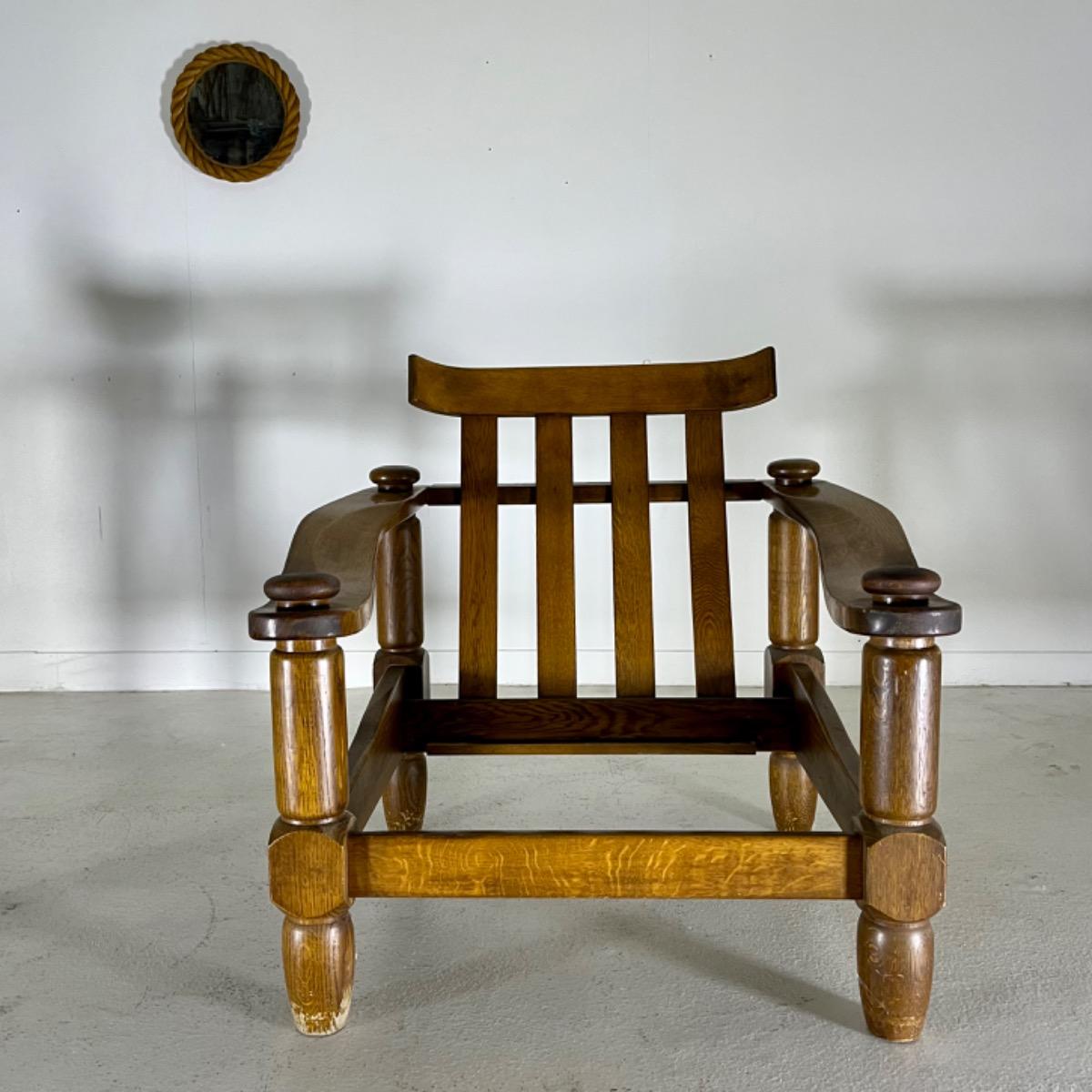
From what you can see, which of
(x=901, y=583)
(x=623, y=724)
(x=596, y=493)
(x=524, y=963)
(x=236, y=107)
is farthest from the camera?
(x=236, y=107)

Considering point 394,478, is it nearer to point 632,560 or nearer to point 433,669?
point 632,560

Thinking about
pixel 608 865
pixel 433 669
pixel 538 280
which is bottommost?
pixel 433 669

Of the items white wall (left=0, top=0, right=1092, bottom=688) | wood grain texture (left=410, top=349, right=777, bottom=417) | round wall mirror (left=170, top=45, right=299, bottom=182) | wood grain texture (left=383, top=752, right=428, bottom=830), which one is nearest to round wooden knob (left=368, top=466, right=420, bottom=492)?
wood grain texture (left=410, top=349, right=777, bottom=417)

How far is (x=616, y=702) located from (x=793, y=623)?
38 cm

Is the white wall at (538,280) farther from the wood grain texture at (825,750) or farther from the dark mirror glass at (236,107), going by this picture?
the wood grain texture at (825,750)

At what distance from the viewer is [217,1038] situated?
1382 millimetres

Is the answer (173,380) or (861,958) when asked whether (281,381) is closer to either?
(173,380)

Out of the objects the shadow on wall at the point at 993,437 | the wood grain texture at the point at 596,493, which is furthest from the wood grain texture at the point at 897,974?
the shadow on wall at the point at 993,437

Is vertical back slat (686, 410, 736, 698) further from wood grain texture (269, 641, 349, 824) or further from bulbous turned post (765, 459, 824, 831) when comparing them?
wood grain texture (269, 641, 349, 824)

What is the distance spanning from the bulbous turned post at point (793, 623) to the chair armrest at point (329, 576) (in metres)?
0.67

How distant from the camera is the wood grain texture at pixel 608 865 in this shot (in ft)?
4.40

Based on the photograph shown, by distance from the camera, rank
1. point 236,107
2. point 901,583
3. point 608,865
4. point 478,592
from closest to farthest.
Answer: point 901,583 < point 608,865 < point 478,592 < point 236,107

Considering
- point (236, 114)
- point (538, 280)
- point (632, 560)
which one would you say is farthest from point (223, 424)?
point (632, 560)

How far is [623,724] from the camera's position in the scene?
5.95ft
